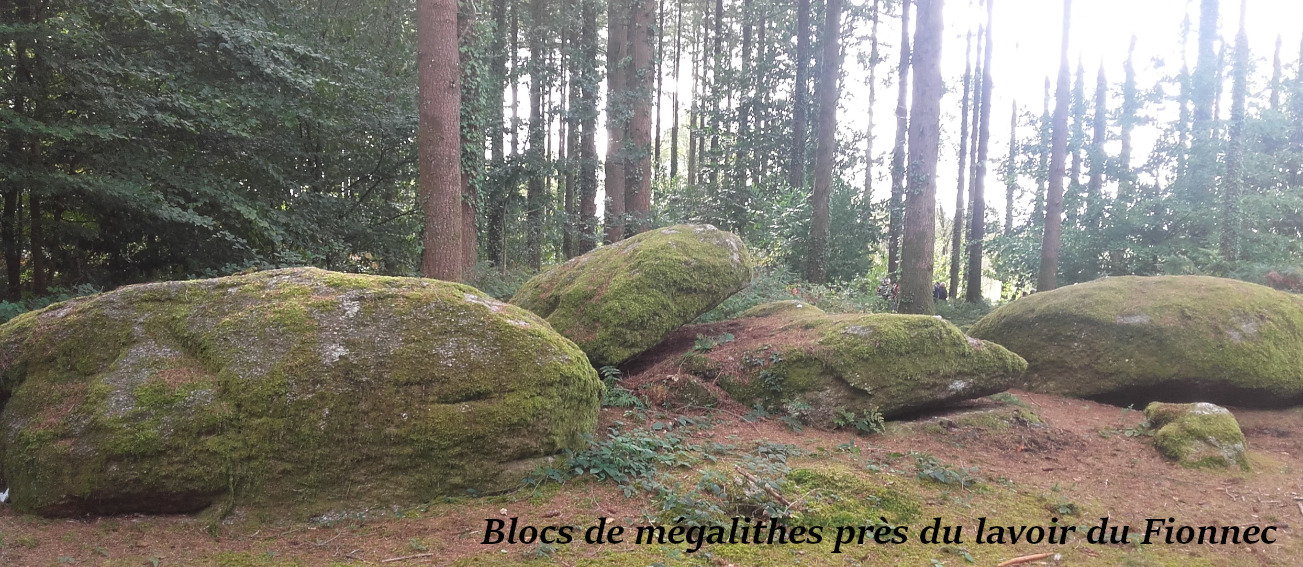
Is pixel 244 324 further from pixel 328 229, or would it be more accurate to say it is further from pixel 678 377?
pixel 328 229

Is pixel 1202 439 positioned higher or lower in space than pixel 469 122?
lower

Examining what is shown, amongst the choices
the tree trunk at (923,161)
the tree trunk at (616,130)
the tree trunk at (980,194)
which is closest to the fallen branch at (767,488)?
the tree trunk at (923,161)

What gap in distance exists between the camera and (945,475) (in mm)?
4605

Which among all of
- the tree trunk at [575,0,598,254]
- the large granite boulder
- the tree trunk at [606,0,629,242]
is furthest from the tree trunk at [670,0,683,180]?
the large granite boulder

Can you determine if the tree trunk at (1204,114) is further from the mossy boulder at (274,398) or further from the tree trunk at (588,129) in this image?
the mossy boulder at (274,398)

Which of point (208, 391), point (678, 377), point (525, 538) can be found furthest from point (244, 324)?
point (678, 377)

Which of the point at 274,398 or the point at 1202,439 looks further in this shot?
the point at 1202,439

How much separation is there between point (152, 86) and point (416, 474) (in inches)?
298

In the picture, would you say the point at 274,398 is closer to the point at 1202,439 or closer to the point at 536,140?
the point at 1202,439

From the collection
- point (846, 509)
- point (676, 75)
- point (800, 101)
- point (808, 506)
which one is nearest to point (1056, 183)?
point (800, 101)

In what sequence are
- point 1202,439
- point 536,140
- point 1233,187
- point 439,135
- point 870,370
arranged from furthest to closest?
point 536,140 < point 1233,187 < point 439,135 < point 870,370 < point 1202,439

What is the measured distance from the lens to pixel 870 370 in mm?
6074

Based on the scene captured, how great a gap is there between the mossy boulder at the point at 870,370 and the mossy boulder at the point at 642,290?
0.79 metres

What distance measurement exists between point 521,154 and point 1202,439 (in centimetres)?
1293
